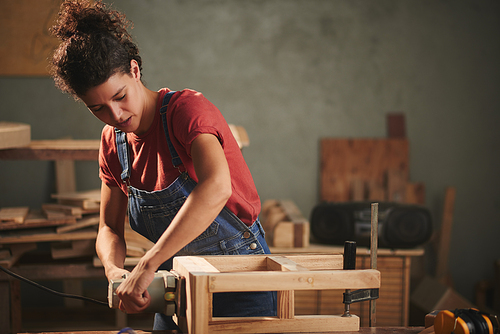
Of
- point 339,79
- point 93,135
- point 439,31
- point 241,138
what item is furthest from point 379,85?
point 93,135

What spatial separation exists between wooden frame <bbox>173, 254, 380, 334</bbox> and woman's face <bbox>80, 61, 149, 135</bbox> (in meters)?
0.39

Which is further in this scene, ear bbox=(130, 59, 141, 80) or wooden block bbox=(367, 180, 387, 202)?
wooden block bbox=(367, 180, 387, 202)

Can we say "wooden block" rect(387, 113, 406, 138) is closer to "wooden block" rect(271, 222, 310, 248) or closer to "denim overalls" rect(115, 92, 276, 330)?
"wooden block" rect(271, 222, 310, 248)

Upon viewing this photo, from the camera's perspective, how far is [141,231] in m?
1.49

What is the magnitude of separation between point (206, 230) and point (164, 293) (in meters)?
0.28

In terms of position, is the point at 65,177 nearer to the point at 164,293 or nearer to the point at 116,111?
the point at 116,111

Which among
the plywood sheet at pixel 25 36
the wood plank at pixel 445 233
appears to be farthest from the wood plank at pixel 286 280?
the plywood sheet at pixel 25 36

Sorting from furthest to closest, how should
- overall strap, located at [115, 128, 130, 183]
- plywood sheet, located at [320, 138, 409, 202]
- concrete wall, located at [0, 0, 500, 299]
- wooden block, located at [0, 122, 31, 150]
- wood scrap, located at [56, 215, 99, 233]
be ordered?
plywood sheet, located at [320, 138, 409, 202], concrete wall, located at [0, 0, 500, 299], wood scrap, located at [56, 215, 99, 233], wooden block, located at [0, 122, 31, 150], overall strap, located at [115, 128, 130, 183]

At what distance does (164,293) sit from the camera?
3.58 feet

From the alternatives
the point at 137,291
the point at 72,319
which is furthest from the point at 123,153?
the point at 72,319

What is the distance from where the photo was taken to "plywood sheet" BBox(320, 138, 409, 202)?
353 centimetres

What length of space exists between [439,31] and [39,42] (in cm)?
301

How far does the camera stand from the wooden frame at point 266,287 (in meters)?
0.99

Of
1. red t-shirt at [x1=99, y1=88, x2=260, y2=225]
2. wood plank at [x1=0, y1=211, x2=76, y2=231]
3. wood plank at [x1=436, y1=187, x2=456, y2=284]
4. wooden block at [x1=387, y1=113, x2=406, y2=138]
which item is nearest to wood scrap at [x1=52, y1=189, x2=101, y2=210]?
wood plank at [x1=0, y1=211, x2=76, y2=231]
